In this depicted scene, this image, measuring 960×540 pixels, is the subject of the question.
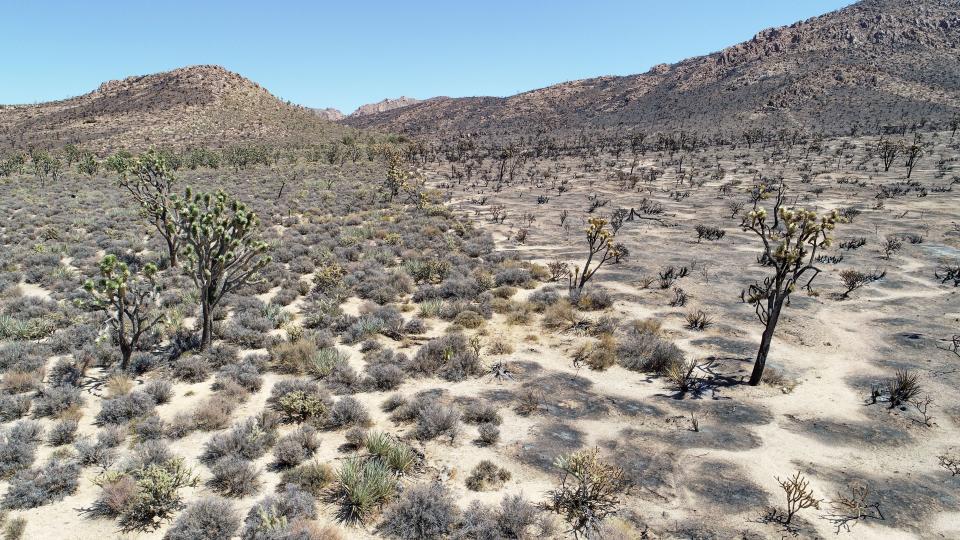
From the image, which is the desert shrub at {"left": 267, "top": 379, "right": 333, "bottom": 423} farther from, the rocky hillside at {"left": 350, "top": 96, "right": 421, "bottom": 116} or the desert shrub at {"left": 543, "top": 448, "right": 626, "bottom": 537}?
the rocky hillside at {"left": 350, "top": 96, "right": 421, "bottom": 116}

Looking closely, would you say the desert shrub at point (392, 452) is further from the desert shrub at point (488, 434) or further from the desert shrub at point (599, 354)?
the desert shrub at point (599, 354)

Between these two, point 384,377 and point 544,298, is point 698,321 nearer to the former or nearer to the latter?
point 544,298

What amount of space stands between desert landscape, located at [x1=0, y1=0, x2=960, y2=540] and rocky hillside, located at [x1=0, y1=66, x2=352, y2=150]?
41.8 m

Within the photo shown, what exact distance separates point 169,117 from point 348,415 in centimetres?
8219

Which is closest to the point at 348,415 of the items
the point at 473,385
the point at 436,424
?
the point at 436,424

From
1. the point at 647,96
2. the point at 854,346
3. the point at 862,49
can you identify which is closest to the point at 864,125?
the point at 862,49

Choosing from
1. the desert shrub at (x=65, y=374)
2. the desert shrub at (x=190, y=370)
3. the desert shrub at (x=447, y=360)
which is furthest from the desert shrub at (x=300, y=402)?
the desert shrub at (x=65, y=374)

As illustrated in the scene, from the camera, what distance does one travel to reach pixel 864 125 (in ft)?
200

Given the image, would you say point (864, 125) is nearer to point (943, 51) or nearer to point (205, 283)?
point (943, 51)

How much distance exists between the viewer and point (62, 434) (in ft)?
25.4

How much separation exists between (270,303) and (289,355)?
430 cm

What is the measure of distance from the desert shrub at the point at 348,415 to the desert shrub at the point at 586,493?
3.77 m

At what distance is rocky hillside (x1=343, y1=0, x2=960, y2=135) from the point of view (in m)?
70.1

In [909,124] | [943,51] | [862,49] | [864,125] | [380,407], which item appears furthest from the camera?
[862,49]
